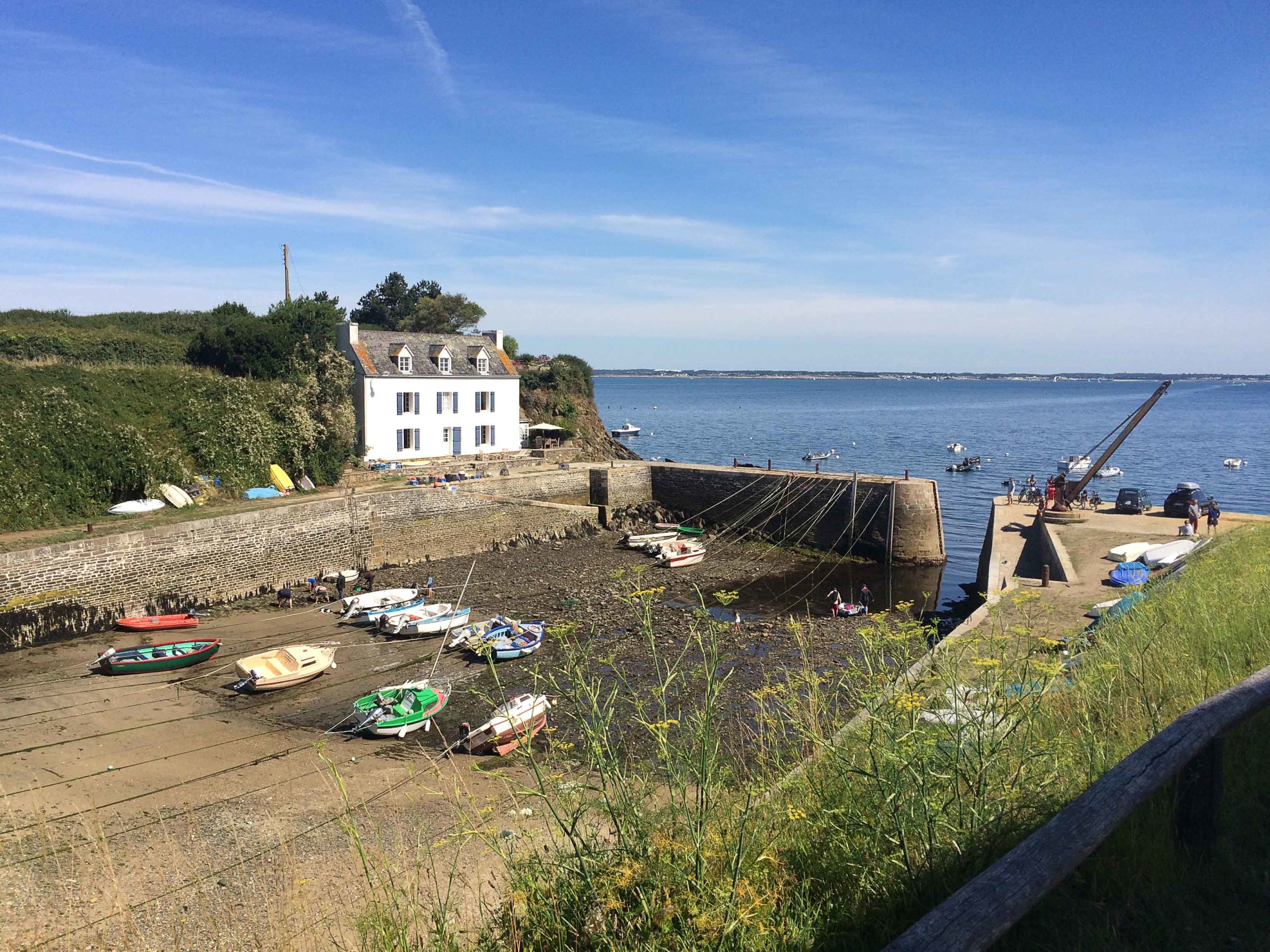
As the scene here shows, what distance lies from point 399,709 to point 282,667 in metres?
4.17

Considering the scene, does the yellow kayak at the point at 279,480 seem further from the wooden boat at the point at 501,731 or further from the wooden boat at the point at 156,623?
the wooden boat at the point at 501,731

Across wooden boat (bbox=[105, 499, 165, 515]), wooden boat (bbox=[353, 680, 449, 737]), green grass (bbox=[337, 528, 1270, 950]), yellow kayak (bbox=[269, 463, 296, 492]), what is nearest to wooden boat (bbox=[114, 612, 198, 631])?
wooden boat (bbox=[105, 499, 165, 515])

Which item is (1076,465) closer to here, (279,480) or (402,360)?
(402,360)

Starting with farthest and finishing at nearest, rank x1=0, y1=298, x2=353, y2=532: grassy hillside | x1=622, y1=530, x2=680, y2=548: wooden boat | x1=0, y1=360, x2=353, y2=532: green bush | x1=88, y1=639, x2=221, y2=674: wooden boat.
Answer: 1. x1=622, y1=530, x2=680, y2=548: wooden boat
2. x1=0, y1=298, x2=353, y2=532: grassy hillside
3. x1=0, y1=360, x2=353, y2=532: green bush
4. x1=88, y1=639, x2=221, y2=674: wooden boat

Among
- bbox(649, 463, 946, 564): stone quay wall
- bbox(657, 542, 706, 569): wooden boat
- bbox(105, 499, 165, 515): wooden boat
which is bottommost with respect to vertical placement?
bbox(657, 542, 706, 569): wooden boat

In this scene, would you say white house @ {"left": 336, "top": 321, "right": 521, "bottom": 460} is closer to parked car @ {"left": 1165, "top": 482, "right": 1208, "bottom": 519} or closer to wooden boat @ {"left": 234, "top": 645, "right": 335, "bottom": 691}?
wooden boat @ {"left": 234, "top": 645, "right": 335, "bottom": 691}

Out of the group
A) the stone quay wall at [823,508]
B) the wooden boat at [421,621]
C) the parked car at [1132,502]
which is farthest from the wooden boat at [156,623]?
the parked car at [1132,502]

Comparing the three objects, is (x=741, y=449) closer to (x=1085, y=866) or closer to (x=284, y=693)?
(x=284, y=693)

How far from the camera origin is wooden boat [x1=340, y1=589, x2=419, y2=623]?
24062mm

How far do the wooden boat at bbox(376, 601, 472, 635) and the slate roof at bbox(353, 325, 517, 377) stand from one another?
1823 cm

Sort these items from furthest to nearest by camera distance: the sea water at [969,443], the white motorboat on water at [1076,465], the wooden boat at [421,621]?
the white motorboat on water at [1076,465] → the sea water at [969,443] → the wooden boat at [421,621]

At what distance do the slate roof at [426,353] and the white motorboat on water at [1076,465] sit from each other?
36.7 m

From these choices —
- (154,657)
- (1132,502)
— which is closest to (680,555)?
(1132,502)

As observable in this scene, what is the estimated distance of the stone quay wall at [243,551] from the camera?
21.3m
